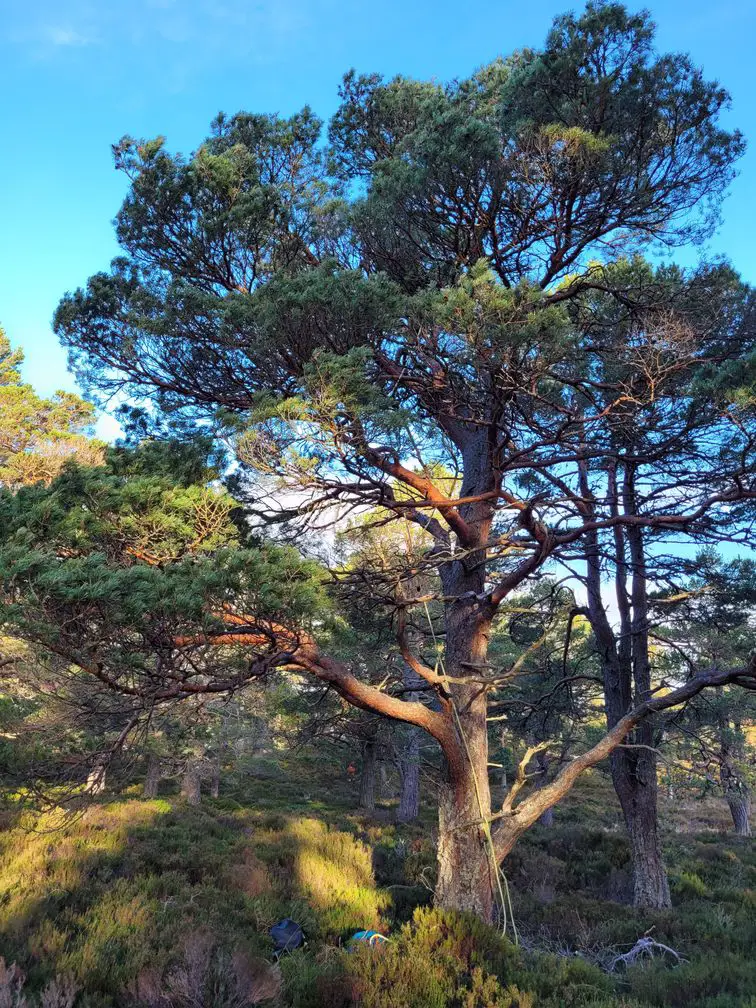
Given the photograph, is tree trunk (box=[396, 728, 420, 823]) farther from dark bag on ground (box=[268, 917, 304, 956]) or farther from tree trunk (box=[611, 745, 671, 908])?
dark bag on ground (box=[268, 917, 304, 956])

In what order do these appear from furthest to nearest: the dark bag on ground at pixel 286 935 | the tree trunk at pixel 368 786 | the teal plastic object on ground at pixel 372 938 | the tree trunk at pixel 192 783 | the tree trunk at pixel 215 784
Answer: the tree trunk at pixel 215 784
the tree trunk at pixel 368 786
the tree trunk at pixel 192 783
the dark bag on ground at pixel 286 935
the teal plastic object on ground at pixel 372 938

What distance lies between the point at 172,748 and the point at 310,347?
17828mm

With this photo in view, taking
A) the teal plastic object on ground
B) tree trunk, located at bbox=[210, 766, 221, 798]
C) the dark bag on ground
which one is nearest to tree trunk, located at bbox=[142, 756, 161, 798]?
tree trunk, located at bbox=[210, 766, 221, 798]

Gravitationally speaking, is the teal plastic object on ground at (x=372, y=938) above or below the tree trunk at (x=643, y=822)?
below

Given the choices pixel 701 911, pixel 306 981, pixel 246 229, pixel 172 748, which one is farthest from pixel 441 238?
pixel 172 748

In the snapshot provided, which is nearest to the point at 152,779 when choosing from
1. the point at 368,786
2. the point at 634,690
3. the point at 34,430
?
the point at 368,786

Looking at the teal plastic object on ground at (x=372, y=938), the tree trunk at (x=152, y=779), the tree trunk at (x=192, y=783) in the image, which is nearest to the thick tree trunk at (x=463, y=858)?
the teal plastic object on ground at (x=372, y=938)

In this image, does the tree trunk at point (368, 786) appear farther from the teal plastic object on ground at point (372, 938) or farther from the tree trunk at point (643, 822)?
the teal plastic object on ground at point (372, 938)

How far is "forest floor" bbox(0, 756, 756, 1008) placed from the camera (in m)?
4.56

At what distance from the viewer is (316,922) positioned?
697 cm

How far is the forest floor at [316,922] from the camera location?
4562 millimetres

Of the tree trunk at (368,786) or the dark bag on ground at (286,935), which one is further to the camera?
the tree trunk at (368,786)

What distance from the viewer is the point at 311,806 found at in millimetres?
20938

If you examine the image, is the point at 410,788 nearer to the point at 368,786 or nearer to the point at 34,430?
the point at 368,786
